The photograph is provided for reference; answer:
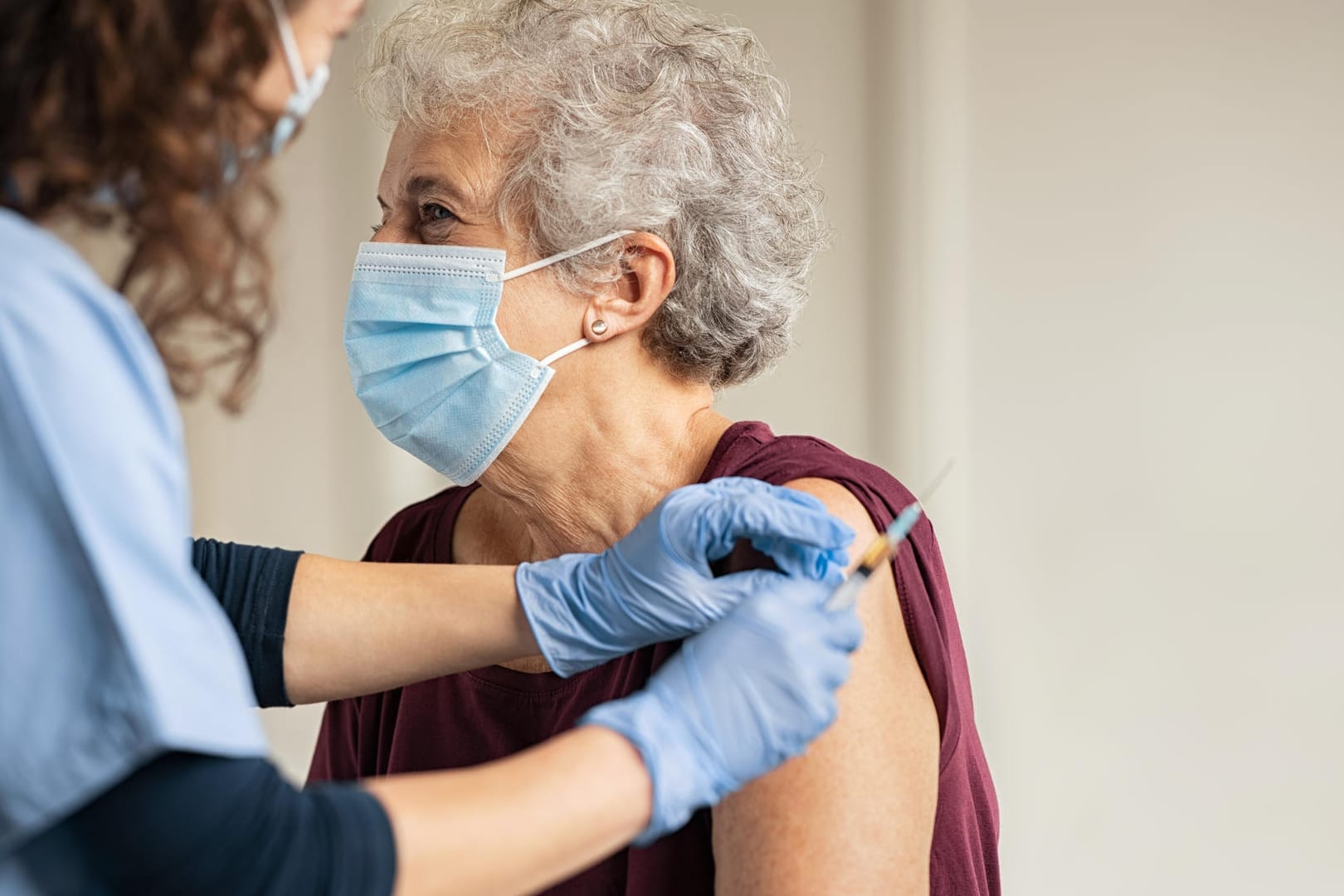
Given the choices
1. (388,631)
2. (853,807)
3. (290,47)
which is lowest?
(853,807)

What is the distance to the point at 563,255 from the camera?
4.50 ft

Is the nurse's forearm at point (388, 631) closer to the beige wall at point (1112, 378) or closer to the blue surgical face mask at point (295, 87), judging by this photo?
the blue surgical face mask at point (295, 87)

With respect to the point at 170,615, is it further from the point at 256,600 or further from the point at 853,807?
the point at 853,807

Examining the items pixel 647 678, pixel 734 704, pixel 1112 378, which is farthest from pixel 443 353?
pixel 1112 378

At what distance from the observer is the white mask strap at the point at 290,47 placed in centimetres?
83

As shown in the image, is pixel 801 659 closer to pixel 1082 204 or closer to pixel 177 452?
pixel 177 452

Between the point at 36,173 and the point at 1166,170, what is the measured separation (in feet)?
6.33

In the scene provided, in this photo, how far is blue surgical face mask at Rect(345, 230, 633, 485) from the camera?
4.49 feet

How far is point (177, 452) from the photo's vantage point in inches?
28.1

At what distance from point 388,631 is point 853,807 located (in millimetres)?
484

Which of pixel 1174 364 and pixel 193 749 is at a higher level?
pixel 1174 364

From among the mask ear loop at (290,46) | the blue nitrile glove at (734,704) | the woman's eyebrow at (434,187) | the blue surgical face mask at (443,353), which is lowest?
the blue nitrile glove at (734,704)

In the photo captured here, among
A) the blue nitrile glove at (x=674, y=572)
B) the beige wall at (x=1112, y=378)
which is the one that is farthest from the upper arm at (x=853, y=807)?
the beige wall at (x=1112, y=378)

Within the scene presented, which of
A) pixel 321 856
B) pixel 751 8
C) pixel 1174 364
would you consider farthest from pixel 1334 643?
pixel 321 856
